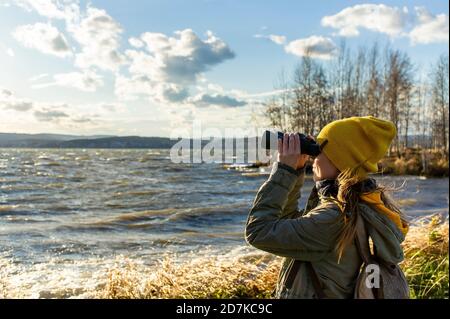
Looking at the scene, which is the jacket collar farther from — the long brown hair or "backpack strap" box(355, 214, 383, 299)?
"backpack strap" box(355, 214, 383, 299)

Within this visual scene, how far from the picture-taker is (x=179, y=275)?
4270mm

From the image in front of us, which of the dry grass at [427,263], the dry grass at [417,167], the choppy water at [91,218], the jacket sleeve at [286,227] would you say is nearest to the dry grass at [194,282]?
the choppy water at [91,218]

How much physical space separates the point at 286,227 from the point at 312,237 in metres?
0.10

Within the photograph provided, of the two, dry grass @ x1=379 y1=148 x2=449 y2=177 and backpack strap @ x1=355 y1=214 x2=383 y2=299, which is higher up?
backpack strap @ x1=355 y1=214 x2=383 y2=299

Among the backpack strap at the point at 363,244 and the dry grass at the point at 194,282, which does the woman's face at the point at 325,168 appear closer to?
the backpack strap at the point at 363,244

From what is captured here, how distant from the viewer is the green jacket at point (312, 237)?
1.72 meters

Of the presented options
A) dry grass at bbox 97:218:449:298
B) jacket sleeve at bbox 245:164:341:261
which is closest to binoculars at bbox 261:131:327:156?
jacket sleeve at bbox 245:164:341:261

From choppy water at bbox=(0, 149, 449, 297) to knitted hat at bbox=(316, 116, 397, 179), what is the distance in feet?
2.54

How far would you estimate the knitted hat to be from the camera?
1.84m

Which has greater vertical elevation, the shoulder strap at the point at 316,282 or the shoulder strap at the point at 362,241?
the shoulder strap at the point at 362,241

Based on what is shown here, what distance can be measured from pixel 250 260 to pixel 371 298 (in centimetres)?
369

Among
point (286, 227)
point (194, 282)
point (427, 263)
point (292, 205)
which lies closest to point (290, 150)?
point (286, 227)

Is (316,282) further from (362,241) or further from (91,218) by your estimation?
(91,218)

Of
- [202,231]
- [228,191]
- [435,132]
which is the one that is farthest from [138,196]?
[435,132]
